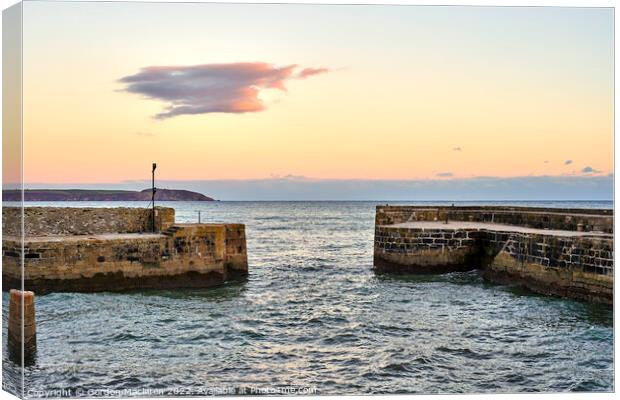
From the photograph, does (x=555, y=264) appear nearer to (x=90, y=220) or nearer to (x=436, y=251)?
(x=436, y=251)

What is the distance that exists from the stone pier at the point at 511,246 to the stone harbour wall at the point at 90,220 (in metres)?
8.64

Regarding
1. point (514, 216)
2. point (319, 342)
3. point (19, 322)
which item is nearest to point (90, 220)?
point (319, 342)

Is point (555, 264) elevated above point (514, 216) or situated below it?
below

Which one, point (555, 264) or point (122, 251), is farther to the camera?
point (122, 251)

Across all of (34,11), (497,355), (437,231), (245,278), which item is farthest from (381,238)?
(34,11)

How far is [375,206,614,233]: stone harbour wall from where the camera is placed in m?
19.7

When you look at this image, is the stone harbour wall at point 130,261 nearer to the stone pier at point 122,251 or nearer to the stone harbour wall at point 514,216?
the stone pier at point 122,251

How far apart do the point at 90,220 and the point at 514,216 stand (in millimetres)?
16110

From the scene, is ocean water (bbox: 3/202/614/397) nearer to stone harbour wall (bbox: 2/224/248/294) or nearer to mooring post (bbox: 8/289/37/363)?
mooring post (bbox: 8/289/37/363)

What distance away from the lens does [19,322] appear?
9062 mm

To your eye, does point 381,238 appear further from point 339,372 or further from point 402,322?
point 339,372

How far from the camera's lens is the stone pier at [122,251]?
1673 cm

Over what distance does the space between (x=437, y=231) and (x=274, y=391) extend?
13878 millimetres

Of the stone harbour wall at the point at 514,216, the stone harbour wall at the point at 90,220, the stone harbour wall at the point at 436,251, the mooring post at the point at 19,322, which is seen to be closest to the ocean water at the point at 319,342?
the mooring post at the point at 19,322
